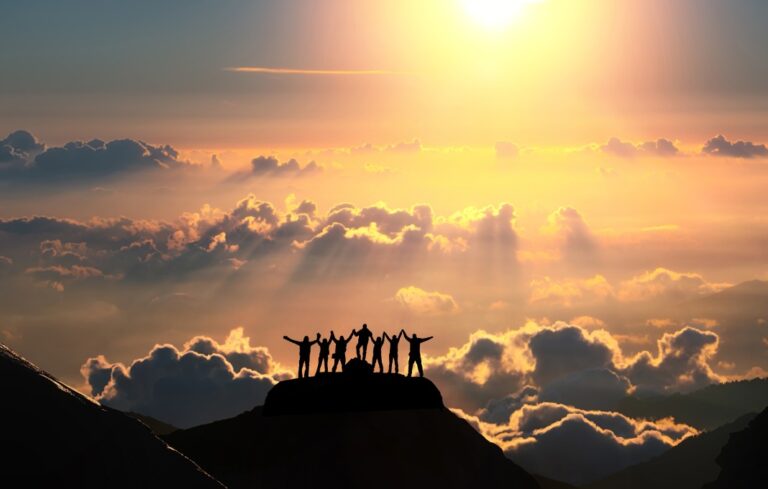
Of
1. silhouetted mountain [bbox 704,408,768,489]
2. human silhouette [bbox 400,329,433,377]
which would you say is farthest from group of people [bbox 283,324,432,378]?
silhouetted mountain [bbox 704,408,768,489]

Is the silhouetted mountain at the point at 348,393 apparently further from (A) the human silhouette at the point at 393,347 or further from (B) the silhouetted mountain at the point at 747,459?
(B) the silhouetted mountain at the point at 747,459

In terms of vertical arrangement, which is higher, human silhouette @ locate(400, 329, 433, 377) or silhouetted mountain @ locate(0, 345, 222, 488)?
human silhouette @ locate(400, 329, 433, 377)

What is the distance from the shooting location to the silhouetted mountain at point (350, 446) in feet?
321

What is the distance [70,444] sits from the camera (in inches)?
2376

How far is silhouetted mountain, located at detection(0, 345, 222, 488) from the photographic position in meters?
58.4

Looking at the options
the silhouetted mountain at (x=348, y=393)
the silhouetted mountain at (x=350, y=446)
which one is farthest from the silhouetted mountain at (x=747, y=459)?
the silhouetted mountain at (x=348, y=393)

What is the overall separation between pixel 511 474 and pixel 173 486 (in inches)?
2006

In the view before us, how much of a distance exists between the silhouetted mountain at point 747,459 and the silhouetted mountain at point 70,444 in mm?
105358

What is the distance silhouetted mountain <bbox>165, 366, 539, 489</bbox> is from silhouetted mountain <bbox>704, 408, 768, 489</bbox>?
2321 inches

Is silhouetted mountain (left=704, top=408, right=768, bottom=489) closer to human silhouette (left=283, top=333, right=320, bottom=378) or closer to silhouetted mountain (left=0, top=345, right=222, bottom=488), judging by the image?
human silhouette (left=283, top=333, right=320, bottom=378)

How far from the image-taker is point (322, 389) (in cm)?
→ 10131

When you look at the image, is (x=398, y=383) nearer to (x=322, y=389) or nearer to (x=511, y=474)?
(x=322, y=389)

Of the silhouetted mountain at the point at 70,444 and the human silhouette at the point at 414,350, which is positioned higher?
the human silhouette at the point at 414,350

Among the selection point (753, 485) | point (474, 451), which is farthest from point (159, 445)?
point (753, 485)
